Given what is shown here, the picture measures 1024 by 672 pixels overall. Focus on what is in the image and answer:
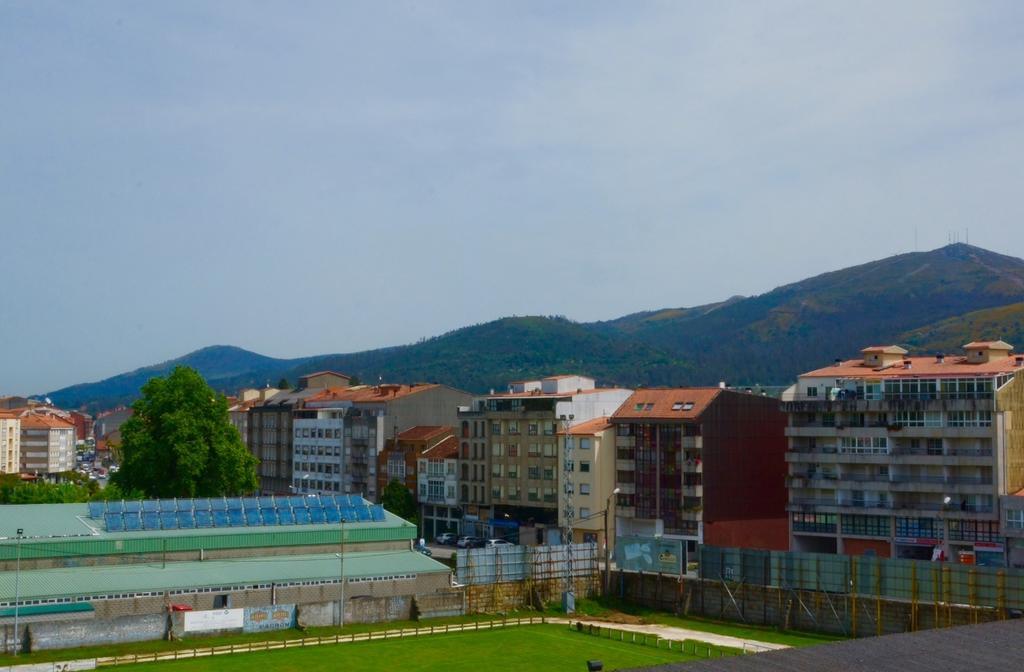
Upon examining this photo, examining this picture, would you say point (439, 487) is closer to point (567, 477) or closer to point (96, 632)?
point (567, 477)

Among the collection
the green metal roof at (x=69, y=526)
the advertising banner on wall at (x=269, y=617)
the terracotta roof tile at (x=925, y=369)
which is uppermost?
the terracotta roof tile at (x=925, y=369)

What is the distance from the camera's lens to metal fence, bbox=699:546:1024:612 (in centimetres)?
5875

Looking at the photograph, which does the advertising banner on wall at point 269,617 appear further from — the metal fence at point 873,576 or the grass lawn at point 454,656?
the metal fence at point 873,576

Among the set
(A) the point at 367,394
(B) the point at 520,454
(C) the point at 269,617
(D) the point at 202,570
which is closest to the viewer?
(C) the point at 269,617

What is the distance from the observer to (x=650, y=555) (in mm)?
75188

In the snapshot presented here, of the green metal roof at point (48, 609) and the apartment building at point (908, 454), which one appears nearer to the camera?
the green metal roof at point (48, 609)

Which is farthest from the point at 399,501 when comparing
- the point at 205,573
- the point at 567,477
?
the point at 205,573

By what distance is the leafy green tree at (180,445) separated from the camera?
89.9 m

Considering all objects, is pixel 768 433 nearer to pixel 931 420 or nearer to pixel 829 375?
pixel 829 375

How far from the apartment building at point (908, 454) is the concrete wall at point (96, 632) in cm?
5097

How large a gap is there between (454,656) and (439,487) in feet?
187

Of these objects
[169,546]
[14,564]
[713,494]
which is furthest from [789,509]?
[14,564]

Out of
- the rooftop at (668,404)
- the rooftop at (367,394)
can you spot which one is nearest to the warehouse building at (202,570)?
the rooftop at (668,404)

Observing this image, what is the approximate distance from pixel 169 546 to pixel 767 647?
33526 mm
